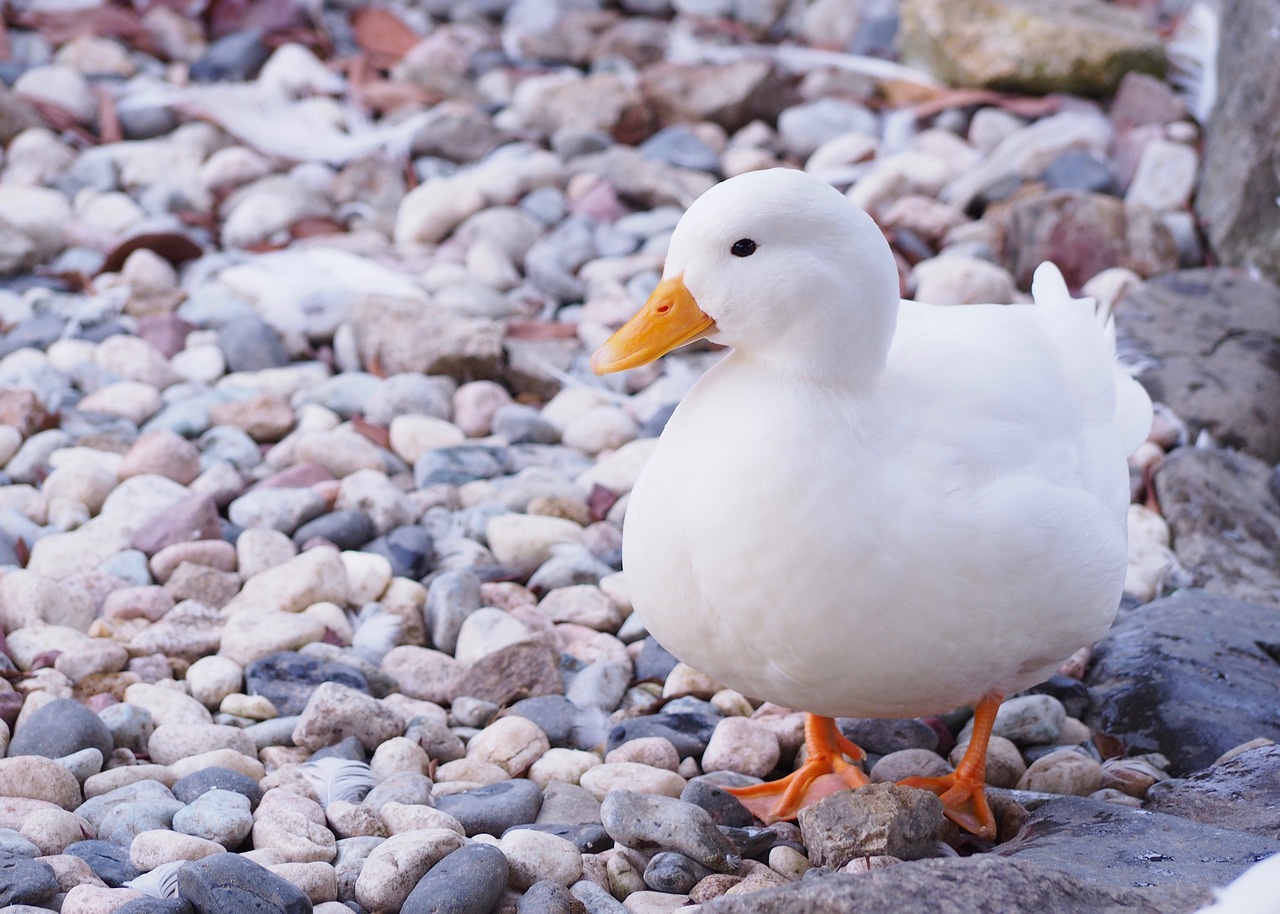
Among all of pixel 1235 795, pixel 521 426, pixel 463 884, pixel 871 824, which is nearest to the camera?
pixel 463 884

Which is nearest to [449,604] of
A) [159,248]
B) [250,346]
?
[250,346]

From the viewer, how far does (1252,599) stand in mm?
4203

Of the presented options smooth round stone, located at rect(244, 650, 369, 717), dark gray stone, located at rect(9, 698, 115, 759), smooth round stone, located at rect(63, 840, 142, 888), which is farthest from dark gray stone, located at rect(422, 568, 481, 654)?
smooth round stone, located at rect(63, 840, 142, 888)

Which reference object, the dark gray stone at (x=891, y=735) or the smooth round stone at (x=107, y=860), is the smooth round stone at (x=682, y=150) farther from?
the smooth round stone at (x=107, y=860)

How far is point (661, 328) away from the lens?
284cm

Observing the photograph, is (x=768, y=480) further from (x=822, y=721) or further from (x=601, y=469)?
(x=601, y=469)

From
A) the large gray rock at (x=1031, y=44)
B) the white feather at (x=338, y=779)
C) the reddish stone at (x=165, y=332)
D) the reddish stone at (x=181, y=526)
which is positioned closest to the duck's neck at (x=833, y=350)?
the white feather at (x=338, y=779)

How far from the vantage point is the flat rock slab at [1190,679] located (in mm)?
3439

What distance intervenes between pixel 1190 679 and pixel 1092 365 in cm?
86

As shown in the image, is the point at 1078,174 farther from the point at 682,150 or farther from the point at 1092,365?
the point at 1092,365

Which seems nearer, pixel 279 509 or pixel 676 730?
pixel 676 730

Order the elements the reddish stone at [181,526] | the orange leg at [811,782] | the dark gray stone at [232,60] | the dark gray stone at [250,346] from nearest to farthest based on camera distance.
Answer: the orange leg at [811,782], the reddish stone at [181,526], the dark gray stone at [250,346], the dark gray stone at [232,60]

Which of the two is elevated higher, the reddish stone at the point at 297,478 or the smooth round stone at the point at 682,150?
the smooth round stone at the point at 682,150

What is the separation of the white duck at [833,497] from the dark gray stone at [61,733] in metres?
1.29
